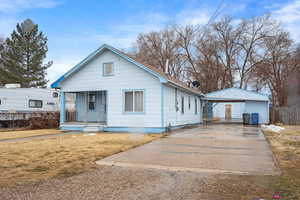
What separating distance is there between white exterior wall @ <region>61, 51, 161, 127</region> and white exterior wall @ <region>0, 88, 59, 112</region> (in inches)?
226

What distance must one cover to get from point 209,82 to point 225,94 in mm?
12884

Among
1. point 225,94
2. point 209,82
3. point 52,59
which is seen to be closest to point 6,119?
point 225,94

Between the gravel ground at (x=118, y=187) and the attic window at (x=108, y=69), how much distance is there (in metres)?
9.97

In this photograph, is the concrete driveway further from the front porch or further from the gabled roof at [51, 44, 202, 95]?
the front porch

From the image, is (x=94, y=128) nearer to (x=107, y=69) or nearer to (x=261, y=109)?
(x=107, y=69)

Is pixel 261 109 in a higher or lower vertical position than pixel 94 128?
higher

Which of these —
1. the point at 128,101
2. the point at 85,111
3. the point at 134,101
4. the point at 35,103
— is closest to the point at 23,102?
the point at 35,103

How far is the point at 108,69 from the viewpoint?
14.8 m

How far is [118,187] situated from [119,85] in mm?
10337

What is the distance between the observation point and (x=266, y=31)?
32094 mm

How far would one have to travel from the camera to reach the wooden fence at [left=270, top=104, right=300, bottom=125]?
2075cm

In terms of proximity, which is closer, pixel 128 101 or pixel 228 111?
pixel 128 101

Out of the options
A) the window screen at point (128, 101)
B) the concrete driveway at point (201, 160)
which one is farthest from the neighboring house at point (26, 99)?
the concrete driveway at point (201, 160)

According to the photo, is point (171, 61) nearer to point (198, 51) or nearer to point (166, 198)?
point (198, 51)
